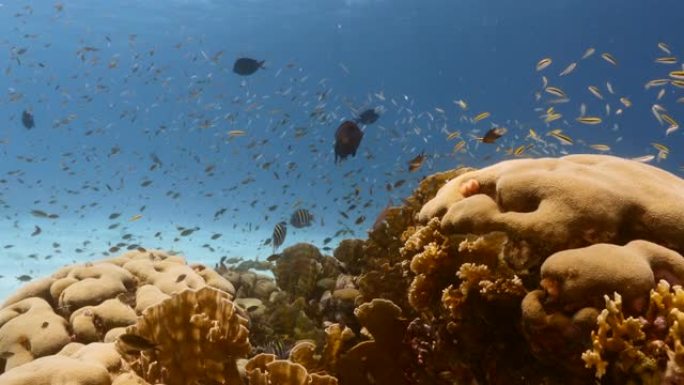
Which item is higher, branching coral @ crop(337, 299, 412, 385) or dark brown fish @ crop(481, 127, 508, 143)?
dark brown fish @ crop(481, 127, 508, 143)

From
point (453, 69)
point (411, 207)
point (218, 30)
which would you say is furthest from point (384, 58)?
point (411, 207)

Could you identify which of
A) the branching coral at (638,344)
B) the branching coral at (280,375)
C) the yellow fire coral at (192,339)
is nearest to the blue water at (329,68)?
the yellow fire coral at (192,339)

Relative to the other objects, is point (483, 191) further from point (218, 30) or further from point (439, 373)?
point (218, 30)

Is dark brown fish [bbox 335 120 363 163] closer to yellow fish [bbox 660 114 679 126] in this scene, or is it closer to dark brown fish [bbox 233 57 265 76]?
dark brown fish [bbox 233 57 265 76]

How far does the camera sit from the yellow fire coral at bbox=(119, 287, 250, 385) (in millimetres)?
3562

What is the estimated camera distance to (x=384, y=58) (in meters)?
73.2

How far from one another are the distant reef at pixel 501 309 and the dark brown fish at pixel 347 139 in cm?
329

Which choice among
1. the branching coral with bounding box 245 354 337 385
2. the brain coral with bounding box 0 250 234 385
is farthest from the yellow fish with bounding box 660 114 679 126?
the branching coral with bounding box 245 354 337 385

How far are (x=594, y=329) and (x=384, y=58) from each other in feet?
240

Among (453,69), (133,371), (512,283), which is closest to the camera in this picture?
(512,283)

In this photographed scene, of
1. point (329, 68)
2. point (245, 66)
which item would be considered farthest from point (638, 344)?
point (329, 68)

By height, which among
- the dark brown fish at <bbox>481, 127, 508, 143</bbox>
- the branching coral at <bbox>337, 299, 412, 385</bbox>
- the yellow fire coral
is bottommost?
the branching coral at <bbox>337, 299, 412, 385</bbox>

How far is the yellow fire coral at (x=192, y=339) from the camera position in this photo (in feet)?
11.7

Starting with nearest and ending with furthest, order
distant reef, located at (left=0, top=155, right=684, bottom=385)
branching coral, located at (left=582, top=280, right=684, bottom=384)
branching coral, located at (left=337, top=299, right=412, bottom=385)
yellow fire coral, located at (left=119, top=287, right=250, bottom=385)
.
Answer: branching coral, located at (left=582, top=280, right=684, bottom=384) < distant reef, located at (left=0, top=155, right=684, bottom=385) < yellow fire coral, located at (left=119, top=287, right=250, bottom=385) < branching coral, located at (left=337, top=299, right=412, bottom=385)
